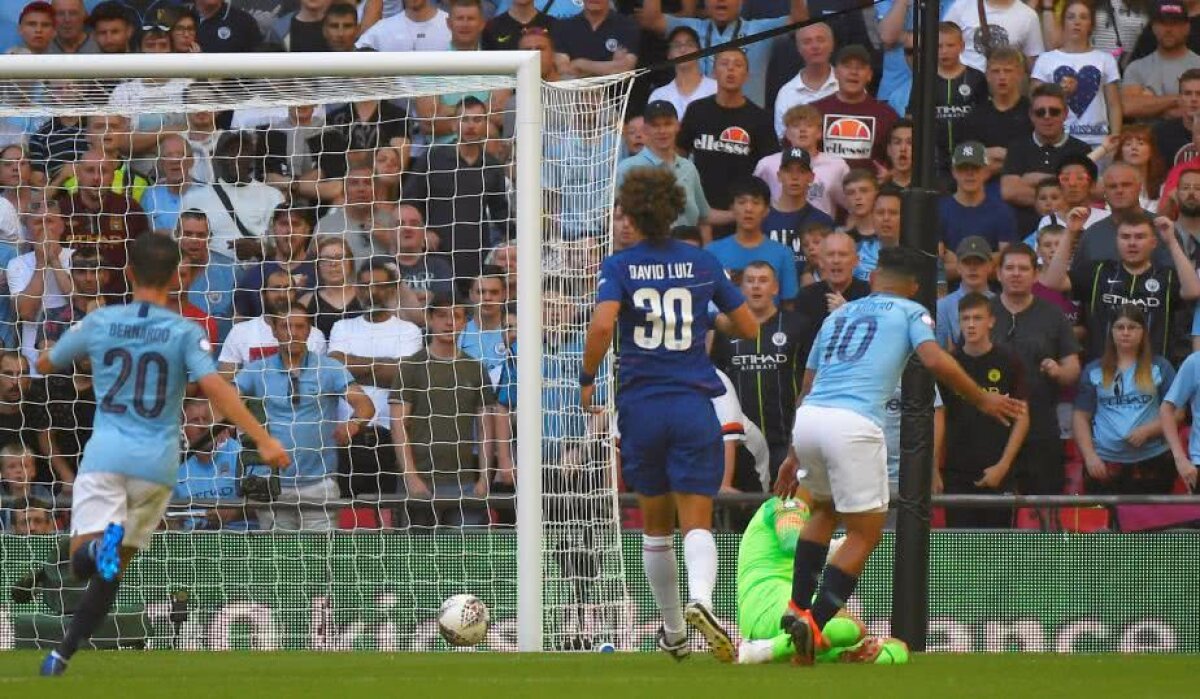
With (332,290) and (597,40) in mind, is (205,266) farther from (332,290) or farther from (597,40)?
(597,40)

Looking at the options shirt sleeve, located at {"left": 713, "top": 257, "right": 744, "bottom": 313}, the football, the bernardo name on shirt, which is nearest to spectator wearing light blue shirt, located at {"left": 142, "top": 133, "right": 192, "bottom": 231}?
the football

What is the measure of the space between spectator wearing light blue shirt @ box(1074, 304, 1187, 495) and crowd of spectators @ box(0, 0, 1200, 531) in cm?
2

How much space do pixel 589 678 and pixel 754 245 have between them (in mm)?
6249

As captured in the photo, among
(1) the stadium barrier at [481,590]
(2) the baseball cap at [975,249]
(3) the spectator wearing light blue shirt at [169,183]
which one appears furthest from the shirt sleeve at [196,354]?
(2) the baseball cap at [975,249]

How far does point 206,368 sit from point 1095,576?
6.13 meters

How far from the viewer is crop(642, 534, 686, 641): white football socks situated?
920 cm

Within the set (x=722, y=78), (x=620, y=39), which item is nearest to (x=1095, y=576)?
(x=722, y=78)

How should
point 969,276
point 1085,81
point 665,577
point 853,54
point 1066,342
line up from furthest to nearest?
point 853,54
point 1085,81
point 969,276
point 1066,342
point 665,577

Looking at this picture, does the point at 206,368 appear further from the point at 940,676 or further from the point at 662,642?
the point at 940,676

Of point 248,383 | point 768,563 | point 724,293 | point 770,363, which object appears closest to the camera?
point 724,293

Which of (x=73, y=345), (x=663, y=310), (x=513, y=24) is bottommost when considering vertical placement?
(x=73, y=345)

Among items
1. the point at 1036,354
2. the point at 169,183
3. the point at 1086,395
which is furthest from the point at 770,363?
the point at 169,183

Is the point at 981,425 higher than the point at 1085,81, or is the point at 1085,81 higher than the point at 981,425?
the point at 1085,81

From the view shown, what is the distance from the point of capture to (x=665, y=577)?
364 inches
